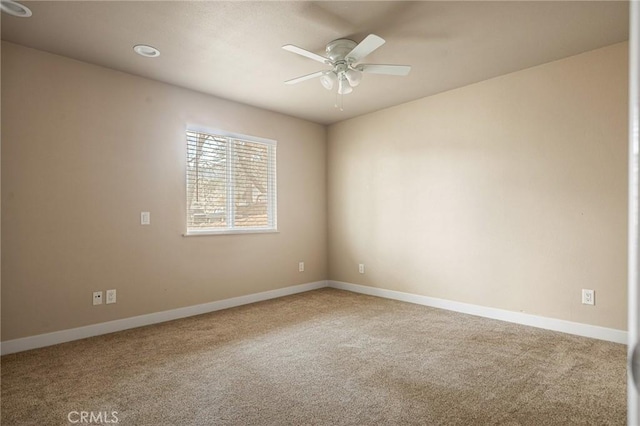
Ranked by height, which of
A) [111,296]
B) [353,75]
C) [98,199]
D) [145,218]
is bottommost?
[111,296]

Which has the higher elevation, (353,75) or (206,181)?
(353,75)

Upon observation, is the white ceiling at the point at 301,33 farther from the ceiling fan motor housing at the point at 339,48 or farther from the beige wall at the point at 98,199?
the beige wall at the point at 98,199

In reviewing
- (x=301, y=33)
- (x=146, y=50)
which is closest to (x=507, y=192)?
(x=301, y=33)

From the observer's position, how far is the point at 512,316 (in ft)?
11.7

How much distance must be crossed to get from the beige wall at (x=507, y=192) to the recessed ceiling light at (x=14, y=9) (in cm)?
364

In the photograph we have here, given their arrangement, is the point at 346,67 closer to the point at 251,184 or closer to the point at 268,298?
the point at 251,184

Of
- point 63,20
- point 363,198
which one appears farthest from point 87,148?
point 363,198

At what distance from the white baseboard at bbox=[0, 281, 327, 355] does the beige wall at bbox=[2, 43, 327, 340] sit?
0.05 m

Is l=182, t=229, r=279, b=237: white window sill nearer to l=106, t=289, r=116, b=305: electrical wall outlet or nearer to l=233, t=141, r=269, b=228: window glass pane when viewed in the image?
l=233, t=141, r=269, b=228: window glass pane

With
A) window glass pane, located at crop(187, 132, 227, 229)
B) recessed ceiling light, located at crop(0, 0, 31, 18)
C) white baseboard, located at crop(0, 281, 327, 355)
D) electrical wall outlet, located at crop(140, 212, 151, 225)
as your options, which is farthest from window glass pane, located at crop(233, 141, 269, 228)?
recessed ceiling light, located at crop(0, 0, 31, 18)

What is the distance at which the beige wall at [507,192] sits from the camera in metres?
3.03

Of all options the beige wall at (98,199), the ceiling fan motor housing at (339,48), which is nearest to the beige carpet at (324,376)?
the beige wall at (98,199)

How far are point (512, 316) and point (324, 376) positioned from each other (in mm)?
2245

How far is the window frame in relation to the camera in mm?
3951
